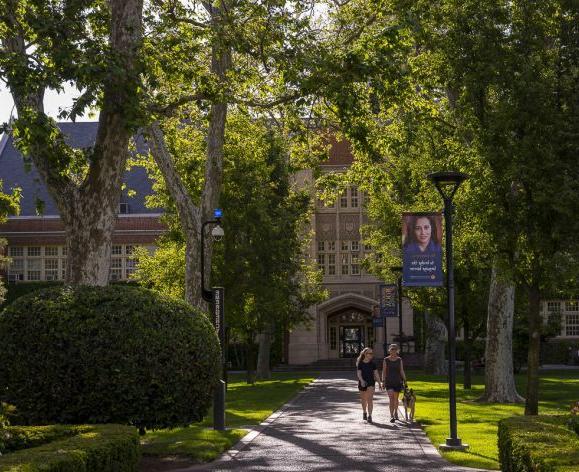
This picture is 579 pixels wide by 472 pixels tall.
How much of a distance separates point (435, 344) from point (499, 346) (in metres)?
22.8

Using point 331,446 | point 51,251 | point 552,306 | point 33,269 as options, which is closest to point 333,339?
point 552,306

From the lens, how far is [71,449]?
10.7 m

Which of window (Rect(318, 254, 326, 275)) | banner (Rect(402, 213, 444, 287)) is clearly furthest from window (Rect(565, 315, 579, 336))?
banner (Rect(402, 213, 444, 287))

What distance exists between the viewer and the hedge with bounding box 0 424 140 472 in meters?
9.54

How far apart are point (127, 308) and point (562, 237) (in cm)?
869

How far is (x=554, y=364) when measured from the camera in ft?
219

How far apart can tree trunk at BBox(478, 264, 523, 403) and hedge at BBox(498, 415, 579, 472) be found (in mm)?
16196

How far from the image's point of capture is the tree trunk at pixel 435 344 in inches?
1976

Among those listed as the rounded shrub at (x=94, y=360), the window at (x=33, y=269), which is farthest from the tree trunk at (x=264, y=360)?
the rounded shrub at (x=94, y=360)

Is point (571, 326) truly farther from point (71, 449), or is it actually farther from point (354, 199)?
point (71, 449)

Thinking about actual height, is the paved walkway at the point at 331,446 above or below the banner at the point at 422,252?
below

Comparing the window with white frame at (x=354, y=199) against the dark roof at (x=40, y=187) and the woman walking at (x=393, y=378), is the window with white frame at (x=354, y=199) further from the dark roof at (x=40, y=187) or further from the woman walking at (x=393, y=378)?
the woman walking at (x=393, y=378)

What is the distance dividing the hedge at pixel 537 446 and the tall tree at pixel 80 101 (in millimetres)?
8103

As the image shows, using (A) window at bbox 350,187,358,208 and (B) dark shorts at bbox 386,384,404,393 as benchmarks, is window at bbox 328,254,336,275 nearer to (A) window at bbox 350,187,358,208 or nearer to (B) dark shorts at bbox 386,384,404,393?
(A) window at bbox 350,187,358,208
